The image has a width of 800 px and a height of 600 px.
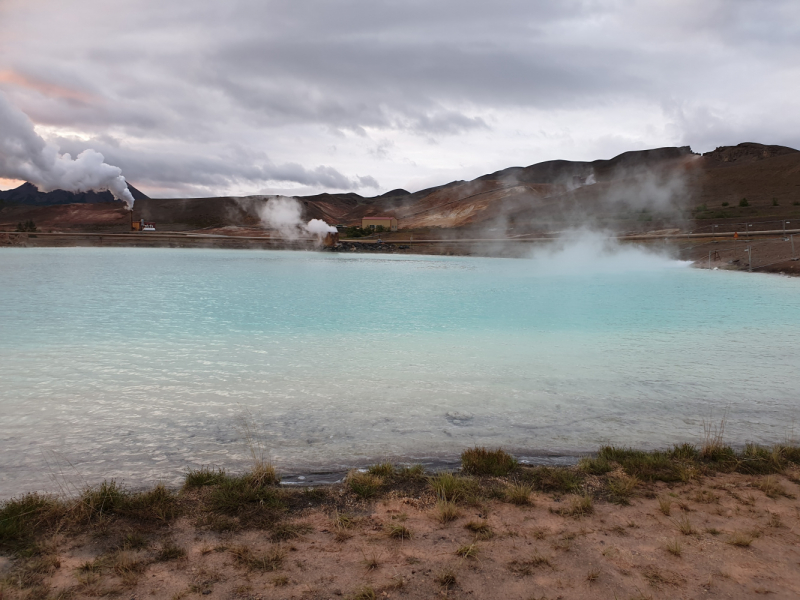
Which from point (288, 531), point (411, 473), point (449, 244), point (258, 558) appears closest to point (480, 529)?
point (411, 473)

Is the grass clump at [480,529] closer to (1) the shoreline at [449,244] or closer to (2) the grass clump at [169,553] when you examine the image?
(2) the grass clump at [169,553]

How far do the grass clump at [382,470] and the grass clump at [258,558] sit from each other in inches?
53.7

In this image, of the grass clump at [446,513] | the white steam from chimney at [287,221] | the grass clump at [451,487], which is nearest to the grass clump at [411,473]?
the grass clump at [451,487]

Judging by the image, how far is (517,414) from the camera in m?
6.54

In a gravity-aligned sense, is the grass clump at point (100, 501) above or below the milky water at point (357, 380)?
above

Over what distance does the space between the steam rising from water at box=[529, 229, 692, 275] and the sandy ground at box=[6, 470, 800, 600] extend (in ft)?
115

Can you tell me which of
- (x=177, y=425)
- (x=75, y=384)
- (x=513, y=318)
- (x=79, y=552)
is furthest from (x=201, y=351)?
(x=513, y=318)

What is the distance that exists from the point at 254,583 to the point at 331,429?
9.67 feet

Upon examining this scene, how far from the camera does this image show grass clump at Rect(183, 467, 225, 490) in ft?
13.6

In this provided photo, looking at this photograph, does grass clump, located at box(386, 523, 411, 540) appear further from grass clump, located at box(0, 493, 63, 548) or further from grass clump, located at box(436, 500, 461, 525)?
grass clump, located at box(0, 493, 63, 548)

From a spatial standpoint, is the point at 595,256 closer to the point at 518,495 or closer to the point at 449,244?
the point at 449,244

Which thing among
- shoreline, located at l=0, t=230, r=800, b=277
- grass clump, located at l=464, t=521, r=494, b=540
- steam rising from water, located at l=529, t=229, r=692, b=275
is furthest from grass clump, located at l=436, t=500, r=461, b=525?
shoreline, located at l=0, t=230, r=800, b=277

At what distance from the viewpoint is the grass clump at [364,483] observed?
4062 mm

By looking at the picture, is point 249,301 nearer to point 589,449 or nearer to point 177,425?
point 177,425
